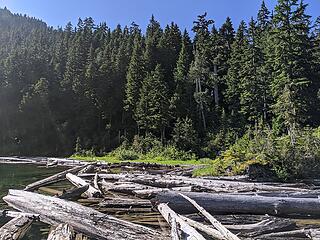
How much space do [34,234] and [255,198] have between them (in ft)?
23.4

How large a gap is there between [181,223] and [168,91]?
1801 inches

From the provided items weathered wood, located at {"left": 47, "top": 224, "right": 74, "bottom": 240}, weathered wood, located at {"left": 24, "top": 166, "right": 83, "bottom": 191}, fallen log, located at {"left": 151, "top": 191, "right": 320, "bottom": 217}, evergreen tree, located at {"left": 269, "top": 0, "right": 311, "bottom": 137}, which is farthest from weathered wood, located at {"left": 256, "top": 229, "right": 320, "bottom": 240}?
evergreen tree, located at {"left": 269, "top": 0, "right": 311, "bottom": 137}

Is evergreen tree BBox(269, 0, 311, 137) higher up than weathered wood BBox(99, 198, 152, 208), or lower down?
higher up

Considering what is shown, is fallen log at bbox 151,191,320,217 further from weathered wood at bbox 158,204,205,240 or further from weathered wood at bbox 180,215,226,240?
weathered wood at bbox 180,215,226,240

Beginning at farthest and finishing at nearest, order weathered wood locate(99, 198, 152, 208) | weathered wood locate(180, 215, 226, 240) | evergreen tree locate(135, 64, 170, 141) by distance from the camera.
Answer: evergreen tree locate(135, 64, 170, 141) → weathered wood locate(99, 198, 152, 208) → weathered wood locate(180, 215, 226, 240)

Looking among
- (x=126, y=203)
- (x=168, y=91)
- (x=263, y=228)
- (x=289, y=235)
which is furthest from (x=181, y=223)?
(x=168, y=91)

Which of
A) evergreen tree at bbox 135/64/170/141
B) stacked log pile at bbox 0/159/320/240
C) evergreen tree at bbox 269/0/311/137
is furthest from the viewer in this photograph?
evergreen tree at bbox 135/64/170/141

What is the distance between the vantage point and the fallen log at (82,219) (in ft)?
30.7

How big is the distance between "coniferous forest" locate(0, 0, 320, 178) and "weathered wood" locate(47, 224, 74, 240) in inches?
777

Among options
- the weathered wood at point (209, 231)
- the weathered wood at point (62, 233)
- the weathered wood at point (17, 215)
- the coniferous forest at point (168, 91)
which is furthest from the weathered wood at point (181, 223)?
the coniferous forest at point (168, 91)

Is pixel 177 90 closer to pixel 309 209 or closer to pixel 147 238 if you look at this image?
pixel 309 209

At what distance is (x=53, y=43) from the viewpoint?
9788cm

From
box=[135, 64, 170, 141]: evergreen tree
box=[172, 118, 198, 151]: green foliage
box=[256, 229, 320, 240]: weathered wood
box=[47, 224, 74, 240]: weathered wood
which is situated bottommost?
box=[256, 229, 320, 240]: weathered wood

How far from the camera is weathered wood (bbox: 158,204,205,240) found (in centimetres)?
824
